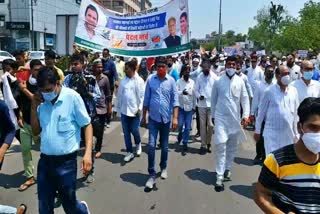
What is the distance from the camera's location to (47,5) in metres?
69.7

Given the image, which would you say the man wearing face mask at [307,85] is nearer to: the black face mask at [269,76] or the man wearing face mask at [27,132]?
the black face mask at [269,76]

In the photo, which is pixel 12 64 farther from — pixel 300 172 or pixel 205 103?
pixel 300 172

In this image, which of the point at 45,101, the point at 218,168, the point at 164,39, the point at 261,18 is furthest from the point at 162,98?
the point at 261,18

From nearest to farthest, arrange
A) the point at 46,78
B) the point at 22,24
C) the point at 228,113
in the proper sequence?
the point at 46,78 < the point at 228,113 < the point at 22,24

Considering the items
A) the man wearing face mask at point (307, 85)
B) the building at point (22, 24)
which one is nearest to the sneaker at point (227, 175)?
the man wearing face mask at point (307, 85)

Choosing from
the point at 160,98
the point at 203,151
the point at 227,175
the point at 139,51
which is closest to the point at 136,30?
the point at 139,51

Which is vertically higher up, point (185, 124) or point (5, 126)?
point (5, 126)

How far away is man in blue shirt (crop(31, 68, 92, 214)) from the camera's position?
13.2 feet

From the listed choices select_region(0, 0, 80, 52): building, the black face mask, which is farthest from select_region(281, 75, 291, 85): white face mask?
select_region(0, 0, 80, 52): building

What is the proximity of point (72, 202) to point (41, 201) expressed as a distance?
0.28m

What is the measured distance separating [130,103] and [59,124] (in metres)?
3.83

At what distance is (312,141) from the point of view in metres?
2.29

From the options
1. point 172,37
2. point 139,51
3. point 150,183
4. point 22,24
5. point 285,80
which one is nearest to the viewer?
point 285,80

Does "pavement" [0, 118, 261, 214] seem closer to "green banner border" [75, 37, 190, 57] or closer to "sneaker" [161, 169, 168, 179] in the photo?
"sneaker" [161, 169, 168, 179]
